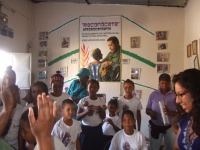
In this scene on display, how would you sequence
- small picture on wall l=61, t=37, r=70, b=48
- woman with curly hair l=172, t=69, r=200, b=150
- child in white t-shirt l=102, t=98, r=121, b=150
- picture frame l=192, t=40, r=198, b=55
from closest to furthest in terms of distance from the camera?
woman with curly hair l=172, t=69, r=200, b=150, child in white t-shirt l=102, t=98, r=121, b=150, picture frame l=192, t=40, r=198, b=55, small picture on wall l=61, t=37, r=70, b=48

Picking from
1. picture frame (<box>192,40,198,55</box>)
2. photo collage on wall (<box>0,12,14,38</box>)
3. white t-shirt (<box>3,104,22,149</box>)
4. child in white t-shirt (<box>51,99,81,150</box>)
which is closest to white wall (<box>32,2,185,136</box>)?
photo collage on wall (<box>0,12,14,38</box>)

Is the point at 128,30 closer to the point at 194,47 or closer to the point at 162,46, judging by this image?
the point at 162,46

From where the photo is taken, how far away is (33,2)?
5.44 m

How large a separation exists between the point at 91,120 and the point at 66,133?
63 centimetres

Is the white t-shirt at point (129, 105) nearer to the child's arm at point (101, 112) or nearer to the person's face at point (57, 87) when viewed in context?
the child's arm at point (101, 112)

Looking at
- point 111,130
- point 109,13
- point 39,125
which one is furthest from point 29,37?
point 39,125

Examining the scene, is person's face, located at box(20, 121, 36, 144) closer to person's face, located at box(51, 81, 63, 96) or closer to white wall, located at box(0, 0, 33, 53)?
person's face, located at box(51, 81, 63, 96)

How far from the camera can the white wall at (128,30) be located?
493cm

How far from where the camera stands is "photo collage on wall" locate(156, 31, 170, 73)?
4941 millimetres

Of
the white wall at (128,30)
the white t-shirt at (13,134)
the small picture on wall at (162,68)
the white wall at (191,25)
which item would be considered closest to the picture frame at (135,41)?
the white wall at (128,30)

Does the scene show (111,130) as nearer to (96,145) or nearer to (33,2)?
(96,145)

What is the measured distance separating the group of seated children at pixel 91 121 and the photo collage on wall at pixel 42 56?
2.36 m

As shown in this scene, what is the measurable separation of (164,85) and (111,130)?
0.88 metres

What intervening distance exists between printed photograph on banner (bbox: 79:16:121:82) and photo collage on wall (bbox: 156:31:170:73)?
→ 2.51ft
